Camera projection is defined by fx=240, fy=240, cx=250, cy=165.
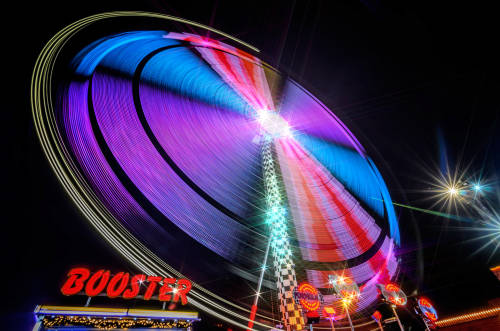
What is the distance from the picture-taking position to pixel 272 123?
61.6ft

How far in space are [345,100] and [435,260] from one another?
10.9m

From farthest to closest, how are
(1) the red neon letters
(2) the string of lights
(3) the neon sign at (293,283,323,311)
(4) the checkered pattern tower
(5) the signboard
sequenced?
1. (5) the signboard
2. (4) the checkered pattern tower
3. (3) the neon sign at (293,283,323,311)
4. (1) the red neon letters
5. (2) the string of lights

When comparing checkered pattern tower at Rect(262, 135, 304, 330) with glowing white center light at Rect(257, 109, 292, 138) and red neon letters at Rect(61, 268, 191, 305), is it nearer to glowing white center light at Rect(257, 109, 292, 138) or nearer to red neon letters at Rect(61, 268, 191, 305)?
glowing white center light at Rect(257, 109, 292, 138)

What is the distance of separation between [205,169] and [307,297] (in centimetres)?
782

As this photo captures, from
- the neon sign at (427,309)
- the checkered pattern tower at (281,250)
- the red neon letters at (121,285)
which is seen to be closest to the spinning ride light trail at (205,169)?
the checkered pattern tower at (281,250)

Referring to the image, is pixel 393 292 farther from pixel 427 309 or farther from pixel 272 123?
pixel 272 123

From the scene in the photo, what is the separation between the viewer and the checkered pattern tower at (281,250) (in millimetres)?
9703

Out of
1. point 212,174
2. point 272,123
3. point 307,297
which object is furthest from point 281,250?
point 272,123

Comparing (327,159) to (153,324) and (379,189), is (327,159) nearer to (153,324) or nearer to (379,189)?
(379,189)

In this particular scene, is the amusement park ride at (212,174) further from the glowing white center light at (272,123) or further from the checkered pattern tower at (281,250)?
the glowing white center light at (272,123)

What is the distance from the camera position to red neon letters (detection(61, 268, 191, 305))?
8.78 m

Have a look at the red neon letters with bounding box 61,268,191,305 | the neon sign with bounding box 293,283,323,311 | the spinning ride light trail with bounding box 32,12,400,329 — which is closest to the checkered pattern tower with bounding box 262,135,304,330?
the spinning ride light trail with bounding box 32,12,400,329

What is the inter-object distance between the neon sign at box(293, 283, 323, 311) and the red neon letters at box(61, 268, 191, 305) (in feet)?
15.7

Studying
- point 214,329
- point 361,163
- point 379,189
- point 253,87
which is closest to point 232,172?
point 253,87
